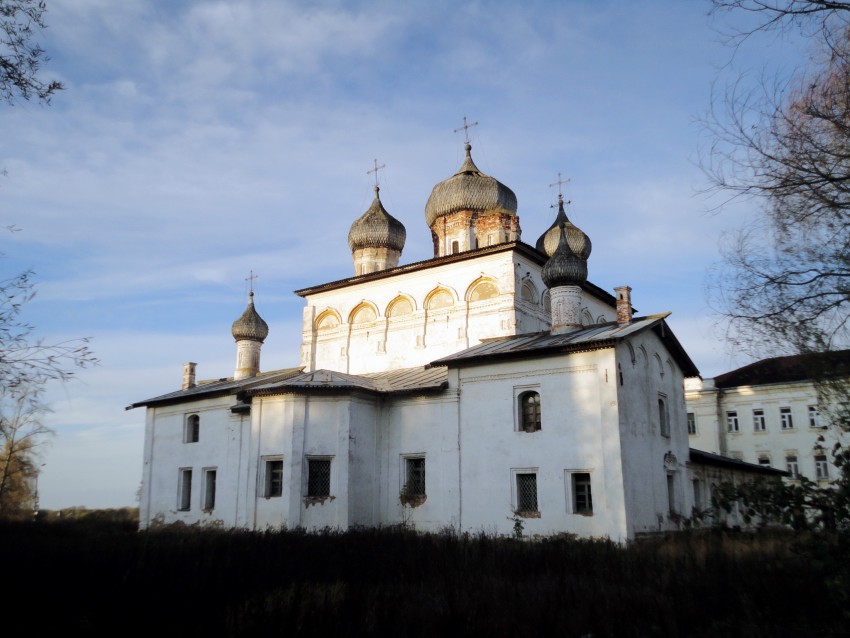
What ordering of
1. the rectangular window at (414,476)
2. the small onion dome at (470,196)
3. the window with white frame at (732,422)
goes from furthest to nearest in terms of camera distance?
the window with white frame at (732,422)
the small onion dome at (470,196)
the rectangular window at (414,476)

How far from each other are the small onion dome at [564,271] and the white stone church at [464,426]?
0.12 ft

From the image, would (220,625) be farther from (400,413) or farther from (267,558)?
(400,413)

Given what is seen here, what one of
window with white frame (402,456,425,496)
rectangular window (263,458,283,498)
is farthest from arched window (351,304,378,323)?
rectangular window (263,458,283,498)

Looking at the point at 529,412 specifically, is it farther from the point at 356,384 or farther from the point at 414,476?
the point at 356,384

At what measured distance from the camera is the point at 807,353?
6289 millimetres

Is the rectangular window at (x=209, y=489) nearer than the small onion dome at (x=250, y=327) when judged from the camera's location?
Yes

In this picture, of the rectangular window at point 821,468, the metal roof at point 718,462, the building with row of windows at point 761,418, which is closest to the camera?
the metal roof at point 718,462

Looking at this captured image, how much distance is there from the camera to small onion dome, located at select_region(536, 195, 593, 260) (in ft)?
85.4

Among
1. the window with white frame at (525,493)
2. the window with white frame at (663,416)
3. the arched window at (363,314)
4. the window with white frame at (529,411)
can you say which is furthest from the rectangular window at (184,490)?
the window with white frame at (663,416)

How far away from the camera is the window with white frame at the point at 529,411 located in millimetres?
16500

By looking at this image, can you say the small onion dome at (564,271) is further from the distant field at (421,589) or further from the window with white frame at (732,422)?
the window with white frame at (732,422)

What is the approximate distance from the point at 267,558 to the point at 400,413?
7.98 meters

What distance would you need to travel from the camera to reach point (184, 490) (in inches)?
877

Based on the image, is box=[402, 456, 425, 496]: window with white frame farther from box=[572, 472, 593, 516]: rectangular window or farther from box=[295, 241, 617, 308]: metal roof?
box=[295, 241, 617, 308]: metal roof
